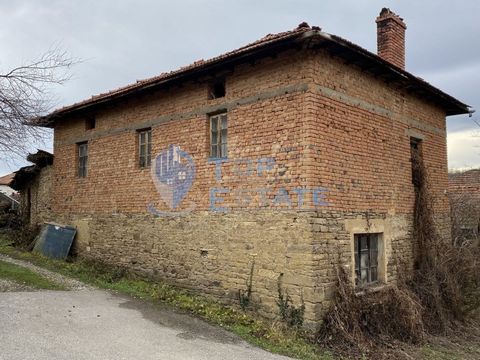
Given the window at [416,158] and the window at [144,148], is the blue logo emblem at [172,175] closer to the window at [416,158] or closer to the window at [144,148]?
the window at [144,148]

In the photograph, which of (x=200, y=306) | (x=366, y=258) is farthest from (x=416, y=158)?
(x=200, y=306)

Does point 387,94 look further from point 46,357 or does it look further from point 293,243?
point 46,357

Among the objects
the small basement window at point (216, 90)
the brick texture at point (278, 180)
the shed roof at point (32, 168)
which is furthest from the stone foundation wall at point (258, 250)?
the shed roof at point (32, 168)

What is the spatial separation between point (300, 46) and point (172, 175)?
421 centimetres

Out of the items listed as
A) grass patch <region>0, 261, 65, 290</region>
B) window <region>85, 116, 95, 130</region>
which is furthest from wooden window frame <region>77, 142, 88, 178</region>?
grass patch <region>0, 261, 65, 290</region>

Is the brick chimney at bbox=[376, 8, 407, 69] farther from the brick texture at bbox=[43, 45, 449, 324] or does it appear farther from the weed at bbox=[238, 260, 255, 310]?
the weed at bbox=[238, 260, 255, 310]

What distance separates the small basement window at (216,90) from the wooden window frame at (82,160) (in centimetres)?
540

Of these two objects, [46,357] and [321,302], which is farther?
[321,302]

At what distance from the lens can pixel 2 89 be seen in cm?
988

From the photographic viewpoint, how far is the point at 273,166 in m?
8.04

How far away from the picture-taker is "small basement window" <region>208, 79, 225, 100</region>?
939 cm

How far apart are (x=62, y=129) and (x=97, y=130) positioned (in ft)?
7.37

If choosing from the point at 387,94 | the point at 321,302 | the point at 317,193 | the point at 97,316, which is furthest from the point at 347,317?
the point at 387,94

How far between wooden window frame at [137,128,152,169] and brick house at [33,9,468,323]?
4 cm
